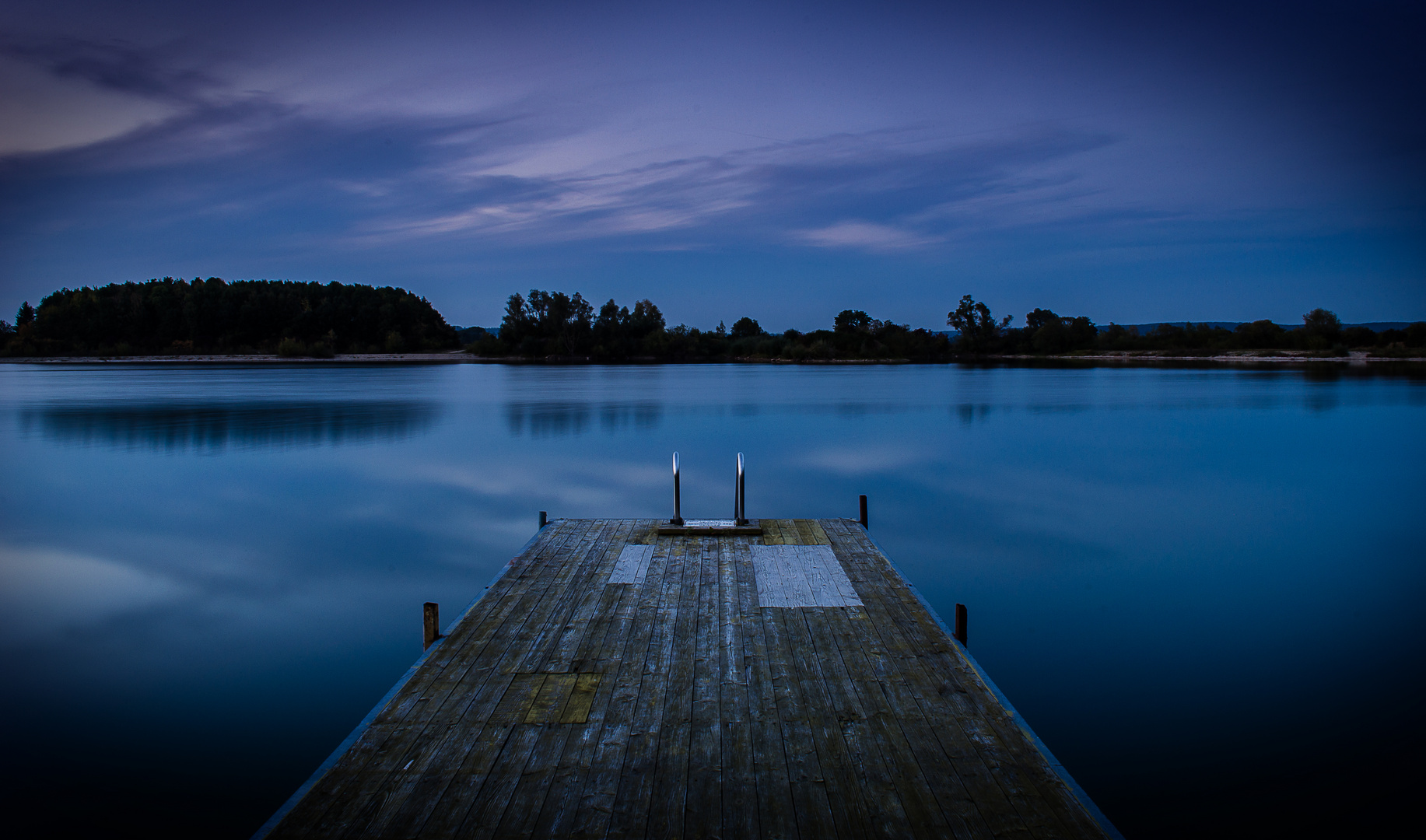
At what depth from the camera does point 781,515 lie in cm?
1128

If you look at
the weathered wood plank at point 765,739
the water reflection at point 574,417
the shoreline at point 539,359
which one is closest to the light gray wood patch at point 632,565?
the weathered wood plank at point 765,739

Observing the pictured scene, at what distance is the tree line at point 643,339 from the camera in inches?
3674

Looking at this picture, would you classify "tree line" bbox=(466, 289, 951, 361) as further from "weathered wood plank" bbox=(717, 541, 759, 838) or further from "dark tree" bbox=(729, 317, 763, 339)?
"weathered wood plank" bbox=(717, 541, 759, 838)

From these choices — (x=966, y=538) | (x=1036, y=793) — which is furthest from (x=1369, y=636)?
(x=1036, y=793)

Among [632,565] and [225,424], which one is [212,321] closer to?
[225,424]

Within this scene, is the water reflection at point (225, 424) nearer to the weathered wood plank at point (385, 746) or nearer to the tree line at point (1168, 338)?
the weathered wood plank at point (385, 746)

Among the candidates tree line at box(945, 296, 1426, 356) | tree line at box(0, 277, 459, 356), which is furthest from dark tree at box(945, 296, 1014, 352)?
tree line at box(0, 277, 459, 356)

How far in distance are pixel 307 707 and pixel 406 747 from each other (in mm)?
2140

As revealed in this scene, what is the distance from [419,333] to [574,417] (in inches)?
3417

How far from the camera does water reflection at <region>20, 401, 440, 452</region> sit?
18.6 metres

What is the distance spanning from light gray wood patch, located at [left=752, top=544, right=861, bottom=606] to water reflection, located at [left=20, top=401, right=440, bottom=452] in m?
14.7

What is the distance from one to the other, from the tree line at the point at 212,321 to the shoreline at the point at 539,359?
1.46 m

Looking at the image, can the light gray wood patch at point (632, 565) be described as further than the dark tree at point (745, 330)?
No

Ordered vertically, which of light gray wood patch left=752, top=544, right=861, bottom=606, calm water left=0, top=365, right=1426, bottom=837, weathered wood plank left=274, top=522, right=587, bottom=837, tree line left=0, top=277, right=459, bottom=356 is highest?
tree line left=0, top=277, right=459, bottom=356
